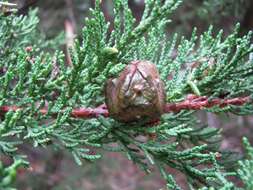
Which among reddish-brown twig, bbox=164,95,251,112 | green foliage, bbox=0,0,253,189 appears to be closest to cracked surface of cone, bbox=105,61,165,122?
green foliage, bbox=0,0,253,189

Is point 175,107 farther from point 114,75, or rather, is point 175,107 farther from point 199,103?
point 114,75

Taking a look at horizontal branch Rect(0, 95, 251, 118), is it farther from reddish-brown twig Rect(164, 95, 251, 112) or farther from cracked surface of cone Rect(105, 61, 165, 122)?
cracked surface of cone Rect(105, 61, 165, 122)

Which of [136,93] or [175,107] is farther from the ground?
[136,93]

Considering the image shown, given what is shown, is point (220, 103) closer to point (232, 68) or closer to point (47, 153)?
point (232, 68)

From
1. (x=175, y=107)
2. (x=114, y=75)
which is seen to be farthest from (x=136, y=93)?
(x=175, y=107)

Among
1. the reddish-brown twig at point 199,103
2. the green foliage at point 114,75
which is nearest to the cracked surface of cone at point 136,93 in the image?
the green foliage at point 114,75

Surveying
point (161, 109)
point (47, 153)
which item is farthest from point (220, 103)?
point (47, 153)

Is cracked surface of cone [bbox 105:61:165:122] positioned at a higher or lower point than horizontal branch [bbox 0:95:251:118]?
higher
